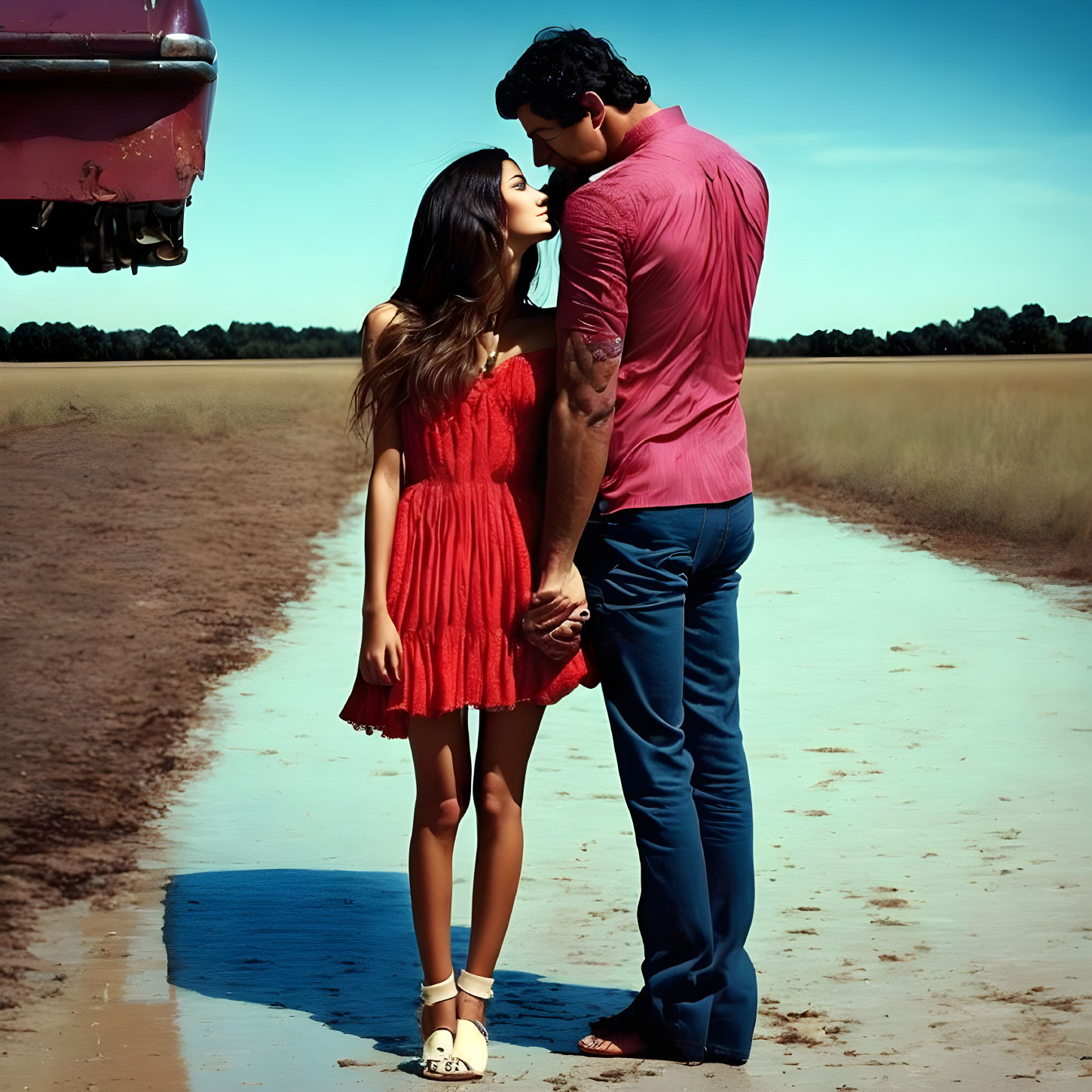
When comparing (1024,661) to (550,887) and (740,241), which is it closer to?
(550,887)

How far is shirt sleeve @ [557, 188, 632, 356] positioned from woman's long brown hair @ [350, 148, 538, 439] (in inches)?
7.5

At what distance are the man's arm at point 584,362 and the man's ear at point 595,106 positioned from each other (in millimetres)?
202

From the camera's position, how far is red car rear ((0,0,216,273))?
3.19 meters

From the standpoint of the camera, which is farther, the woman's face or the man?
the woman's face

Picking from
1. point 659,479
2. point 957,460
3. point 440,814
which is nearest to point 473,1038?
point 440,814

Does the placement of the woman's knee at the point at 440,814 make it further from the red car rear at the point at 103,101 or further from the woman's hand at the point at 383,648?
the red car rear at the point at 103,101

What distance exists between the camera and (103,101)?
3264mm

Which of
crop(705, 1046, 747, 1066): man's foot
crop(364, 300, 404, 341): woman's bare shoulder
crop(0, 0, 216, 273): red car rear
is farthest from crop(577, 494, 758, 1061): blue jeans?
crop(0, 0, 216, 273): red car rear

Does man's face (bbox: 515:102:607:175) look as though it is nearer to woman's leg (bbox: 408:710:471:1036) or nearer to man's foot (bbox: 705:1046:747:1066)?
woman's leg (bbox: 408:710:471:1036)

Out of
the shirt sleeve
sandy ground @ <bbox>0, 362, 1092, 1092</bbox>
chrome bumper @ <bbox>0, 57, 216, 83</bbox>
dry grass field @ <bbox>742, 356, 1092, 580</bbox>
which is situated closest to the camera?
the shirt sleeve

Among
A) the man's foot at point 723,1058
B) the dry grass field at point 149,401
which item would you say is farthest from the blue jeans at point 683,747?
the dry grass field at point 149,401

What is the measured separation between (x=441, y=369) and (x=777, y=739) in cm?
360

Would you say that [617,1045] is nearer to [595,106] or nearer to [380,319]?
[380,319]

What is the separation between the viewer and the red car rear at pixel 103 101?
3.19m
